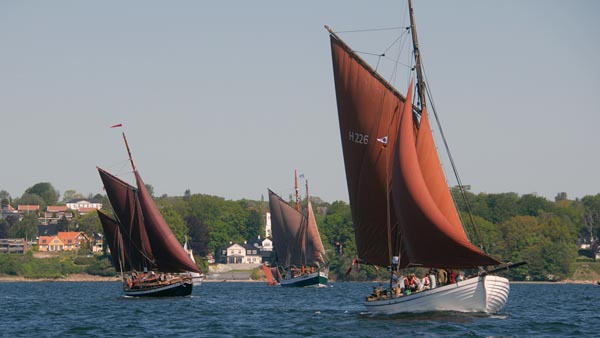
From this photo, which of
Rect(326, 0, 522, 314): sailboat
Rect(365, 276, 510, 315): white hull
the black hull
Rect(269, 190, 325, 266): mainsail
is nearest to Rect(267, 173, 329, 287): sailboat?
Rect(269, 190, 325, 266): mainsail

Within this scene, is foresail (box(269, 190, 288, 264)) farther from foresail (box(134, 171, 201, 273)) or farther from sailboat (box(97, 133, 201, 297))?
foresail (box(134, 171, 201, 273))

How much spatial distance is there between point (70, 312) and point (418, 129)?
31859mm

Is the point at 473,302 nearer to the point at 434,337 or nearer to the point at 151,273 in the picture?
the point at 434,337

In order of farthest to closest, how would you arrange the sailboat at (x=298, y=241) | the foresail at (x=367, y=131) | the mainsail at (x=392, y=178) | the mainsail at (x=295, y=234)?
the mainsail at (x=295, y=234) → the sailboat at (x=298, y=241) → the foresail at (x=367, y=131) → the mainsail at (x=392, y=178)

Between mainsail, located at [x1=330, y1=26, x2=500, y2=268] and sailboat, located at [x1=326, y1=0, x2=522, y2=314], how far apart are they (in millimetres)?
55

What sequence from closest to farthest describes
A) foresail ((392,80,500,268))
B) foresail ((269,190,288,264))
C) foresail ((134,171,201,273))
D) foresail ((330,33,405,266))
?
foresail ((392,80,500,268)) < foresail ((330,33,405,266)) < foresail ((134,171,201,273)) < foresail ((269,190,288,264))

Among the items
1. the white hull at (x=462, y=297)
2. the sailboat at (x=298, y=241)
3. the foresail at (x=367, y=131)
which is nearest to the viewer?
the white hull at (x=462, y=297)

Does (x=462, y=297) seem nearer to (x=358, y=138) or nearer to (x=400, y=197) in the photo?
(x=400, y=197)

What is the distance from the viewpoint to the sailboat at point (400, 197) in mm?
64375

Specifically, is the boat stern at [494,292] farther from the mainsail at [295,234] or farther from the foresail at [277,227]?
the foresail at [277,227]

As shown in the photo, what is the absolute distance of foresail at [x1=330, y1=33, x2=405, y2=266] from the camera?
67.6 metres

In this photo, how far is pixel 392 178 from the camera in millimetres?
65500

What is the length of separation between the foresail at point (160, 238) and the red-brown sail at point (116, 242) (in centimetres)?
573

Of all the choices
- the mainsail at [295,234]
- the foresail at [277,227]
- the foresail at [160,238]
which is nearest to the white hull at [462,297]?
the foresail at [160,238]
